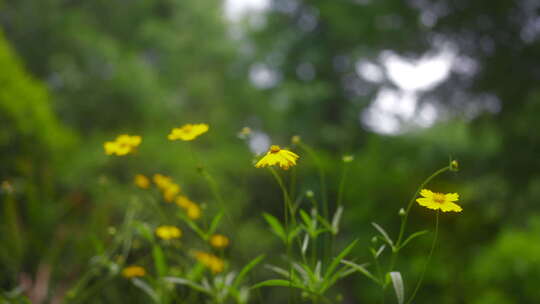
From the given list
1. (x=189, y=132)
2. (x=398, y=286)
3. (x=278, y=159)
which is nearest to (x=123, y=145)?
(x=189, y=132)

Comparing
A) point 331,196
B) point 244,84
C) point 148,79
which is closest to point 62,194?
point 148,79

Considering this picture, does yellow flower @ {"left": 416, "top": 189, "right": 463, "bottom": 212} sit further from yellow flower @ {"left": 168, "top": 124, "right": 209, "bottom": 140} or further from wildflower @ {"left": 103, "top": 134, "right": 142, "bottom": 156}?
wildflower @ {"left": 103, "top": 134, "right": 142, "bottom": 156}

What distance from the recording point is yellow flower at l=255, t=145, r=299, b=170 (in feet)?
2.55

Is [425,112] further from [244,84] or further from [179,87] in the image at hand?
[179,87]

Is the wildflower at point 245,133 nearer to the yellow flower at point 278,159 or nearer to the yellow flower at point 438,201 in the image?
the yellow flower at point 278,159

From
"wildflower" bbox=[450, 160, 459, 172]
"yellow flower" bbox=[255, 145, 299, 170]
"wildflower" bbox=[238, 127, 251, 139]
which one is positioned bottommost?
"wildflower" bbox=[238, 127, 251, 139]

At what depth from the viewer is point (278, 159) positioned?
2.60ft

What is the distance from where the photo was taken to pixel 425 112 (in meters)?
5.57

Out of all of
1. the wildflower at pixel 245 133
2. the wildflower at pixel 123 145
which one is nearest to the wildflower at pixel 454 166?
the wildflower at pixel 245 133

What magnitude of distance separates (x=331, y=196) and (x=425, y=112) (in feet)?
6.83

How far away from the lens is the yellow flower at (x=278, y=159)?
78 centimetres

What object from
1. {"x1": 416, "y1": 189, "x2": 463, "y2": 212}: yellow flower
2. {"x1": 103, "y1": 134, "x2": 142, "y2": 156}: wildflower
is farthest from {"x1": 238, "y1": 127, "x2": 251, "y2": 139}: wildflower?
{"x1": 416, "y1": 189, "x2": 463, "y2": 212}: yellow flower

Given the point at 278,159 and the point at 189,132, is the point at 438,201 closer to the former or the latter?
the point at 278,159

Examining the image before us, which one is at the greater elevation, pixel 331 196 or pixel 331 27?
pixel 331 27
